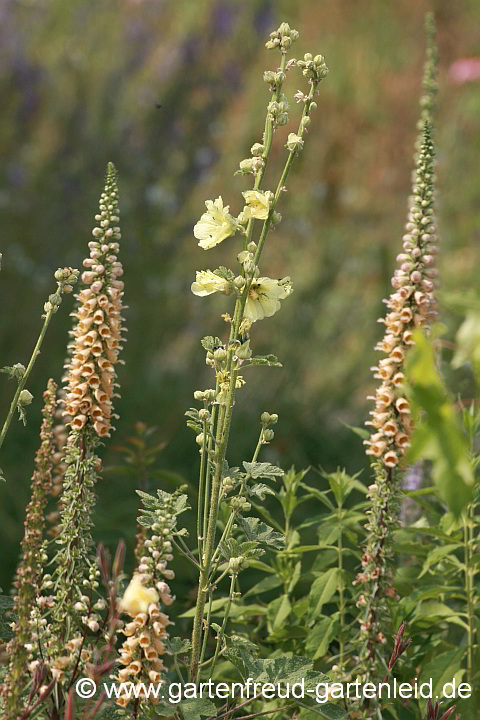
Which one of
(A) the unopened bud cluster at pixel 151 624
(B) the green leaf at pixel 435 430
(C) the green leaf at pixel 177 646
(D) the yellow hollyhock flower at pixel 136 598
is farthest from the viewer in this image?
(C) the green leaf at pixel 177 646

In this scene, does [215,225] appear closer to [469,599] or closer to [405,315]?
[405,315]

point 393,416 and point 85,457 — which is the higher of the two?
point 393,416

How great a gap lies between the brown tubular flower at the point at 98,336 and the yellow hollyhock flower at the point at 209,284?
0.15 metres

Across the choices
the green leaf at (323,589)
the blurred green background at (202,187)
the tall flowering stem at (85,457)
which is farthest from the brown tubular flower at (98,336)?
the blurred green background at (202,187)

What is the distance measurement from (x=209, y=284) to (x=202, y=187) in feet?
16.6

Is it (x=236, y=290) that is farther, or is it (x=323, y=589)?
(x=323, y=589)

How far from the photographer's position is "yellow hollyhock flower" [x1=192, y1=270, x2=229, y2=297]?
1660mm

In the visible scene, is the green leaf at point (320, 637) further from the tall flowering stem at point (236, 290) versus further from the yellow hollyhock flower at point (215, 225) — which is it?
the yellow hollyhock flower at point (215, 225)

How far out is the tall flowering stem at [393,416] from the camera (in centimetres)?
178

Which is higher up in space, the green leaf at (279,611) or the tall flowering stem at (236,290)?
the tall flowering stem at (236,290)

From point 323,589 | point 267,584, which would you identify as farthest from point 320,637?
point 267,584

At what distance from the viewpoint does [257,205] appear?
66.1 inches

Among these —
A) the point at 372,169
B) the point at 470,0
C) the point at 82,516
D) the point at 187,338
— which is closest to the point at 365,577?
the point at 82,516

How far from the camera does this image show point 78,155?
5.93 meters
